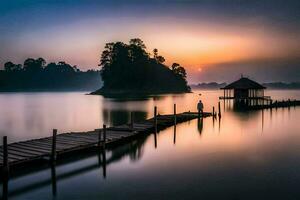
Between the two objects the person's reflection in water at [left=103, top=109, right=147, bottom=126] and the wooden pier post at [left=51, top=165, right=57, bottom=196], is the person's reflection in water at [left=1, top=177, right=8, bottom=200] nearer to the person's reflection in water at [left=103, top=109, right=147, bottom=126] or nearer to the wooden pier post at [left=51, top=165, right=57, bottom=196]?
the wooden pier post at [left=51, top=165, right=57, bottom=196]

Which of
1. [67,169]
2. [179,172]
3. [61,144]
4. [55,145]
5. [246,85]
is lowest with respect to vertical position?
[179,172]

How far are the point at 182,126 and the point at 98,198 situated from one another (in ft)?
77.2

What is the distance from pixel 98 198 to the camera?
45.8 feet

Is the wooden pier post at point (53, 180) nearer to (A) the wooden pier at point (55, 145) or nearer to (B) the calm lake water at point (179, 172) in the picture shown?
(B) the calm lake water at point (179, 172)

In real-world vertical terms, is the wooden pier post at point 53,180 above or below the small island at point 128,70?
below

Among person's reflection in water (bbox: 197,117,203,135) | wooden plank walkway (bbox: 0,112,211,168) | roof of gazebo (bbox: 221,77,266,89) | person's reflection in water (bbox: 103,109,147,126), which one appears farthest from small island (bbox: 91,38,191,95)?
wooden plank walkway (bbox: 0,112,211,168)

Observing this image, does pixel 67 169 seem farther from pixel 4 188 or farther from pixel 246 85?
pixel 246 85

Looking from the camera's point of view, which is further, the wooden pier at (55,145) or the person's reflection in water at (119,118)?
the person's reflection in water at (119,118)

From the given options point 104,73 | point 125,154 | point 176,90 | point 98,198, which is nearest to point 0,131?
point 125,154

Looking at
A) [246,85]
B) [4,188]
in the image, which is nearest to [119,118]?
[246,85]

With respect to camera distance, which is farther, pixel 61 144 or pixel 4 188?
pixel 61 144

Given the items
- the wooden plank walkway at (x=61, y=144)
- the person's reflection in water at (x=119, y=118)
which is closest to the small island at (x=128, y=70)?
the person's reflection in water at (x=119, y=118)

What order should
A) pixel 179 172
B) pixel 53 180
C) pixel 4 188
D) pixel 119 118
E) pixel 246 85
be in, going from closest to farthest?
pixel 4 188 < pixel 53 180 < pixel 179 172 < pixel 119 118 < pixel 246 85

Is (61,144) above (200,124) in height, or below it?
above
